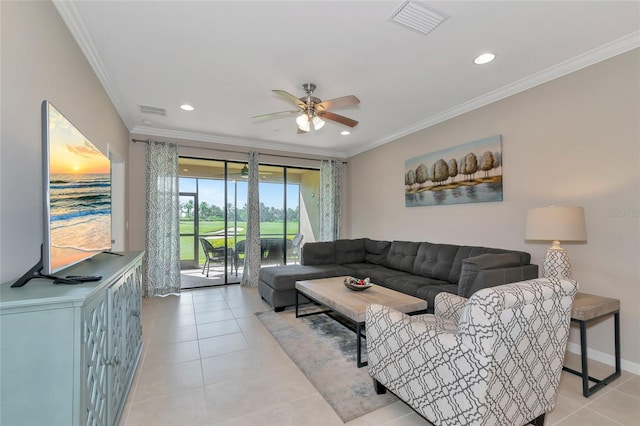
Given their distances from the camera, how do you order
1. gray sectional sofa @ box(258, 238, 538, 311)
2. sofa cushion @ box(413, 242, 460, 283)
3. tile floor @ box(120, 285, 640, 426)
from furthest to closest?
sofa cushion @ box(413, 242, 460, 283) → gray sectional sofa @ box(258, 238, 538, 311) → tile floor @ box(120, 285, 640, 426)

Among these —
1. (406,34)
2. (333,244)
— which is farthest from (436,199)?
(406,34)

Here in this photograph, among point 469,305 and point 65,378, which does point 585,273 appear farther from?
point 65,378

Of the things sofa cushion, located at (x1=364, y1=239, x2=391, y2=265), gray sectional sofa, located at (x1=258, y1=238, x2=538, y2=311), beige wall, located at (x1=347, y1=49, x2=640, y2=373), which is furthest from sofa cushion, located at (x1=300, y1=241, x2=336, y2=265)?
beige wall, located at (x1=347, y1=49, x2=640, y2=373)

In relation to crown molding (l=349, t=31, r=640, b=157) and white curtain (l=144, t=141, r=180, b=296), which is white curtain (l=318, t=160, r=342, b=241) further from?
white curtain (l=144, t=141, r=180, b=296)

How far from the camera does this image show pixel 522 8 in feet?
6.75

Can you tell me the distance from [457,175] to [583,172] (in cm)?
136

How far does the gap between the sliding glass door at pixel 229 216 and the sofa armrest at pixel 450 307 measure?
4159mm

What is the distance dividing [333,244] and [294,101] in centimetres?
282

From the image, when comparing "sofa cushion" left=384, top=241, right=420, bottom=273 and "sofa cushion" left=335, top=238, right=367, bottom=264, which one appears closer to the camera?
"sofa cushion" left=384, top=241, right=420, bottom=273

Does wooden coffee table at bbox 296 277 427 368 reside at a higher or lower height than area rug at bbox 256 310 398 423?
higher

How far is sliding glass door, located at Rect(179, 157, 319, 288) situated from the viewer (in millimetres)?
5633

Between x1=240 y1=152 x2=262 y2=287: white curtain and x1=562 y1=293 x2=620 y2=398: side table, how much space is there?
4.54 metres

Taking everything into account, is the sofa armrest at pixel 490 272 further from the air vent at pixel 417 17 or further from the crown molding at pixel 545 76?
the air vent at pixel 417 17

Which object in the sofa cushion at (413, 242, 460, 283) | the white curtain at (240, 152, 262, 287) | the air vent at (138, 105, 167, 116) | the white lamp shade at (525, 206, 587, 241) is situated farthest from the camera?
the white curtain at (240, 152, 262, 287)
